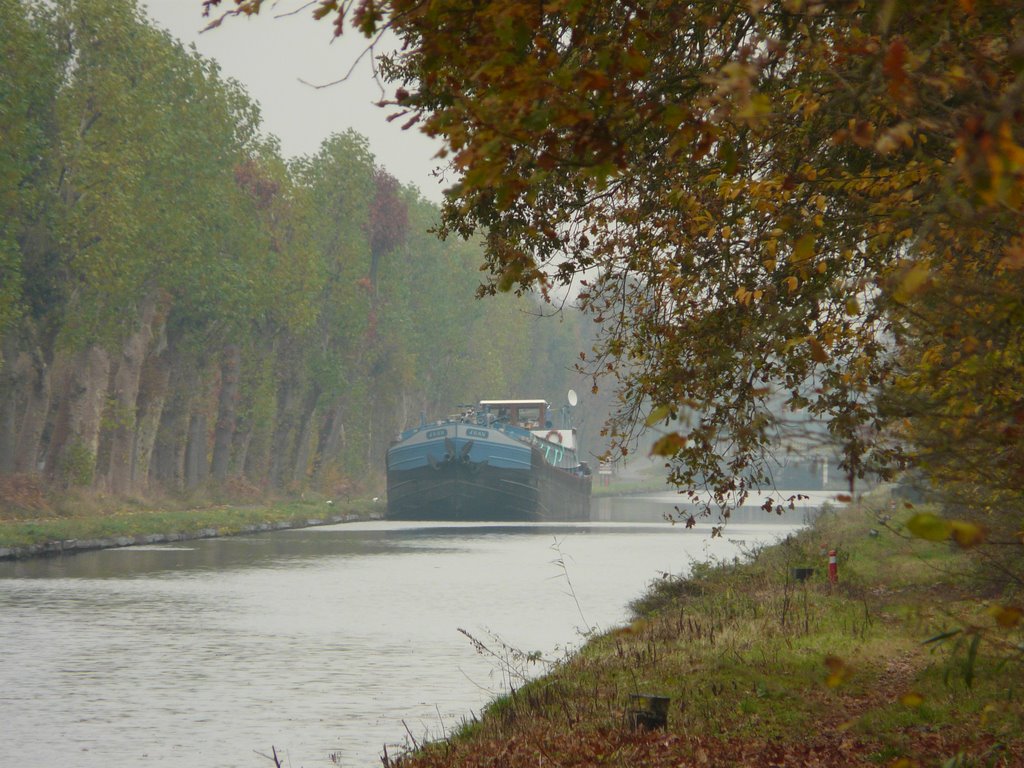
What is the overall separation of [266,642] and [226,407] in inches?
1556

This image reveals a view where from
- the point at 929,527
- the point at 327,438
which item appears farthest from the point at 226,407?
the point at 929,527

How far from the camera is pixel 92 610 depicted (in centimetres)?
2077

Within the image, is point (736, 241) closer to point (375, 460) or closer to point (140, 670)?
point (140, 670)

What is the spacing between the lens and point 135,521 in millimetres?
39375

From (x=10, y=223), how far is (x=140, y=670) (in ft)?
79.4

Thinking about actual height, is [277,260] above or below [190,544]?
above

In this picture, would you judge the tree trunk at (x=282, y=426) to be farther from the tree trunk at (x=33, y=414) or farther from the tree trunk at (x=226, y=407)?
the tree trunk at (x=33, y=414)

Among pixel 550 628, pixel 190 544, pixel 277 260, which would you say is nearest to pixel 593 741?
pixel 550 628

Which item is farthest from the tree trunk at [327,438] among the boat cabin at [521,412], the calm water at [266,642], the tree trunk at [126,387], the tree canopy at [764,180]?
the tree canopy at [764,180]

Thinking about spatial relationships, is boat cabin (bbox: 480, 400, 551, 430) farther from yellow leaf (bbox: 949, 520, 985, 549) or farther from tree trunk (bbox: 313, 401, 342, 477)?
yellow leaf (bbox: 949, 520, 985, 549)

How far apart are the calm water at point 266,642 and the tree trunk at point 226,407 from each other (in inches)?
792

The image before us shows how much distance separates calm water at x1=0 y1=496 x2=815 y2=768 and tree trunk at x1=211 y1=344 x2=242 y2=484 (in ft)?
66.0

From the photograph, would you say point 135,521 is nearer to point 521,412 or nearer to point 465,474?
point 465,474

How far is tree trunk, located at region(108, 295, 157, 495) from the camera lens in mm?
46750
